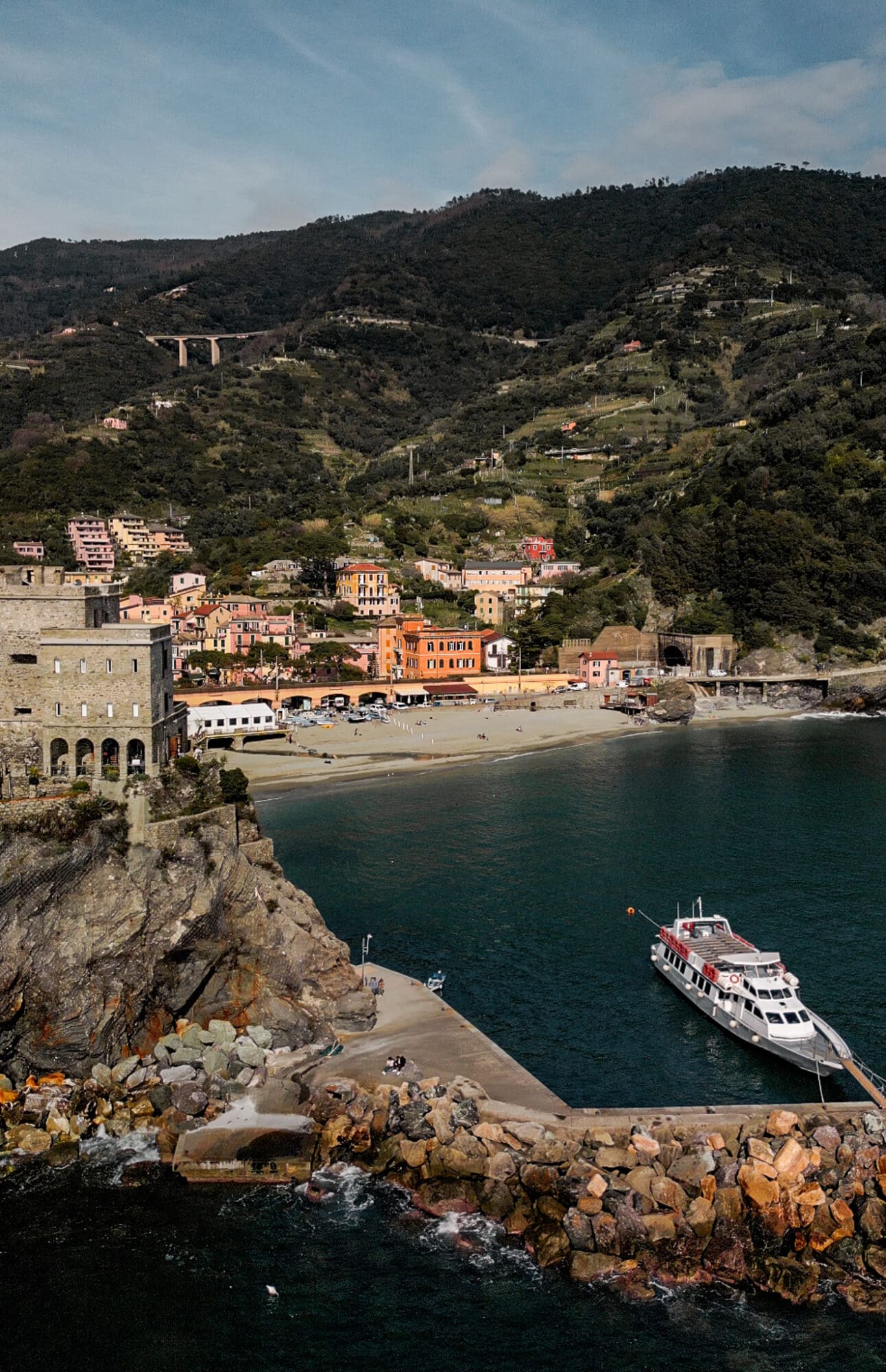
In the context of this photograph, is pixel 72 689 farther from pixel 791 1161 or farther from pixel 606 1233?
pixel 791 1161

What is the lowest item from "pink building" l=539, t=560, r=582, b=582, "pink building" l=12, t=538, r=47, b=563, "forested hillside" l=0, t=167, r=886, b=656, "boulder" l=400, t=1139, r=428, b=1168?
"boulder" l=400, t=1139, r=428, b=1168

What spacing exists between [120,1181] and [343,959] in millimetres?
8267

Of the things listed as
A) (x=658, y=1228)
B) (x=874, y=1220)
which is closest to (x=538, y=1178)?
(x=658, y=1228)

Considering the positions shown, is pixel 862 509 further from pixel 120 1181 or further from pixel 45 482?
pixel 120 1181

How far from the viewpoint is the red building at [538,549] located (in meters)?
107

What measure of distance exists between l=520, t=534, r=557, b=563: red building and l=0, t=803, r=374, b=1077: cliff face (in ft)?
266

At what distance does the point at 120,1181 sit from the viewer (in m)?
21.2

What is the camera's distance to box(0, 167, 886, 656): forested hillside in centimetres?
9531

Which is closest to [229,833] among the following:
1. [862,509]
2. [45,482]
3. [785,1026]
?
[785,1026]

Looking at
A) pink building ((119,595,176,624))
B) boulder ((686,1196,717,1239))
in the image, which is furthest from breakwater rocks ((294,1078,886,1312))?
pink building ((119,595,176,624))

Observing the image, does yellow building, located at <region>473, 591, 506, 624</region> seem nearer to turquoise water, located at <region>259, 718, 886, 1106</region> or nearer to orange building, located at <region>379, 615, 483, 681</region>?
orange building, located at <region>379, 615, 483, 681</region>

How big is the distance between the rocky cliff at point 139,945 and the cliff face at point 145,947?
25mm

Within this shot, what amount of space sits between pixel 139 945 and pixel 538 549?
281ft

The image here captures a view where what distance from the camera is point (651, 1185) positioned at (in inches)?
776
